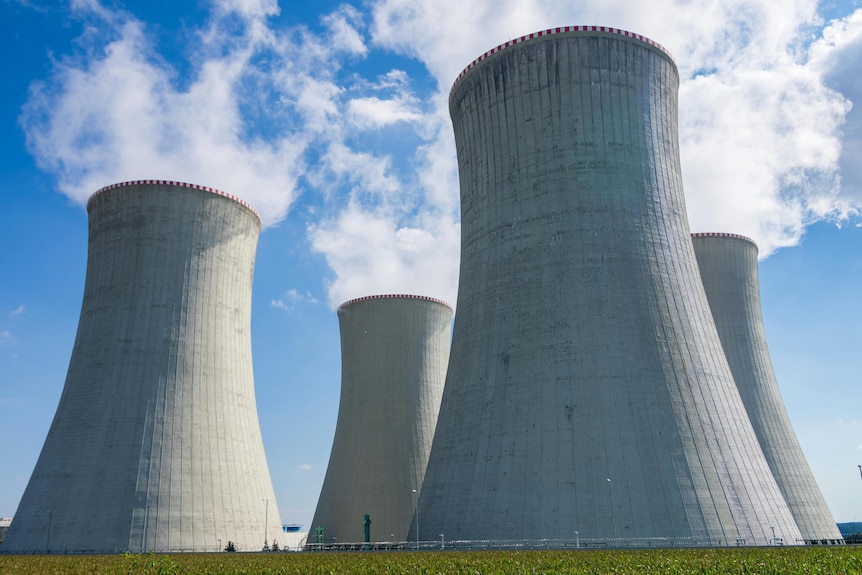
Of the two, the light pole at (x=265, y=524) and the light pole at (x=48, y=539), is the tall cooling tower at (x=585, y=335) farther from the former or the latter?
the light pole at (x=48, y=539)

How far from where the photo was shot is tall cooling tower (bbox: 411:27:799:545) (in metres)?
16.7

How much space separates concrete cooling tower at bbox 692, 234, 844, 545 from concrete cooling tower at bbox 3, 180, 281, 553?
18641mm

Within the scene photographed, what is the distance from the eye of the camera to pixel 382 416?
110ft

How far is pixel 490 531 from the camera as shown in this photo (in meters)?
17.2

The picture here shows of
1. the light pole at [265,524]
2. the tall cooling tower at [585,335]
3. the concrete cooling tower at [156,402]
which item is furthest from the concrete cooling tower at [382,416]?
the tall cooling tower at [585,335]

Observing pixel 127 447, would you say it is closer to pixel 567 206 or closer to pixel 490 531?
pixel 490 531

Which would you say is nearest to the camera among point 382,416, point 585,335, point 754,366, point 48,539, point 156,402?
point 585,335

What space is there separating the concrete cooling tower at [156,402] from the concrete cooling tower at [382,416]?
7.40m

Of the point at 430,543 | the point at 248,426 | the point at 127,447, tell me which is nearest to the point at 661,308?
the point at 430,543

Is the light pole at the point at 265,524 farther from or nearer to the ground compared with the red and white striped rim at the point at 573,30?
nearer to the ground

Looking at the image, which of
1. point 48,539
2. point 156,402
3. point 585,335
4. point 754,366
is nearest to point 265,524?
point 156,402

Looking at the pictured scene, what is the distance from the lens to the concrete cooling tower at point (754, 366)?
28297 mm

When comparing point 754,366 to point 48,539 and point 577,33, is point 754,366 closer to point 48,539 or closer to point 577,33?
point 577,33

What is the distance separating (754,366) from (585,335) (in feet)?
50.3
